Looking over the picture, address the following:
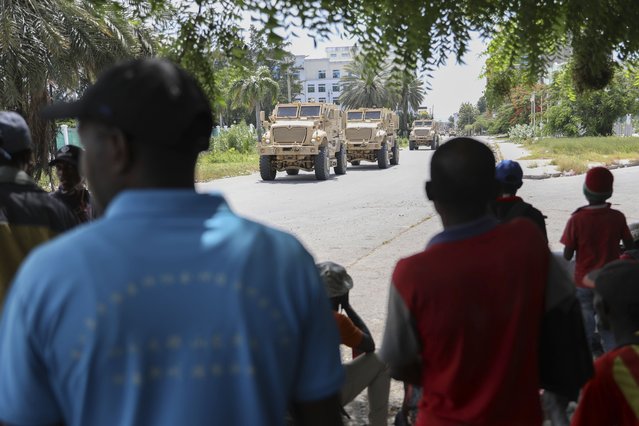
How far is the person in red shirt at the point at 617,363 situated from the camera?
182 cm

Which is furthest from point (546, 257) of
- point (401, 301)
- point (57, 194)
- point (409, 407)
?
point (57, 194)

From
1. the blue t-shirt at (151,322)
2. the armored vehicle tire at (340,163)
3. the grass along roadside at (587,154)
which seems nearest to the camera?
the blue t-shirt at (151,322)

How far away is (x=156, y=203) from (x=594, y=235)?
352 cm

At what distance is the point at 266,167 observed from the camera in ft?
67.8

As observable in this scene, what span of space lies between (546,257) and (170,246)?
3.47 ft

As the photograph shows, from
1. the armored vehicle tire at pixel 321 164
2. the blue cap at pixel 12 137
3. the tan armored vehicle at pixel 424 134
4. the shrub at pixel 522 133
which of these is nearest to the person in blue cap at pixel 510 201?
the blue cap at pixel 12 137

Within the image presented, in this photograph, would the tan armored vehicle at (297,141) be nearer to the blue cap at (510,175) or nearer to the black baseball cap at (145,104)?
the blue cap at (510,175)

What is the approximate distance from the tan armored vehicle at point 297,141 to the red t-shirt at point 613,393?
18.4 m

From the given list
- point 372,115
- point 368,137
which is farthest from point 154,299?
point 372,115

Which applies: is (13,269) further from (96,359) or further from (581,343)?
(581,343)

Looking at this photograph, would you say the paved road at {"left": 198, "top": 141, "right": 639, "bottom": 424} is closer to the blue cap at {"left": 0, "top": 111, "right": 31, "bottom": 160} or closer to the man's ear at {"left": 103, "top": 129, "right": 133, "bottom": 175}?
the blue cap at {"left": 0, "top": 111, "right": 31, "bottom": 160}

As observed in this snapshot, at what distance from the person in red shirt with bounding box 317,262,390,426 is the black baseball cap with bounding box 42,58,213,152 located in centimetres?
185

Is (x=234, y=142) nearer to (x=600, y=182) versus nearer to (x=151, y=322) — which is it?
(x=600, y=182)

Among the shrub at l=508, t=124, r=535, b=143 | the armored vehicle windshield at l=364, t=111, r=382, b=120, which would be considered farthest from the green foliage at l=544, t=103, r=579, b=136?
the armored vehicle windshield at l=364, t=111, r=382, b=120
